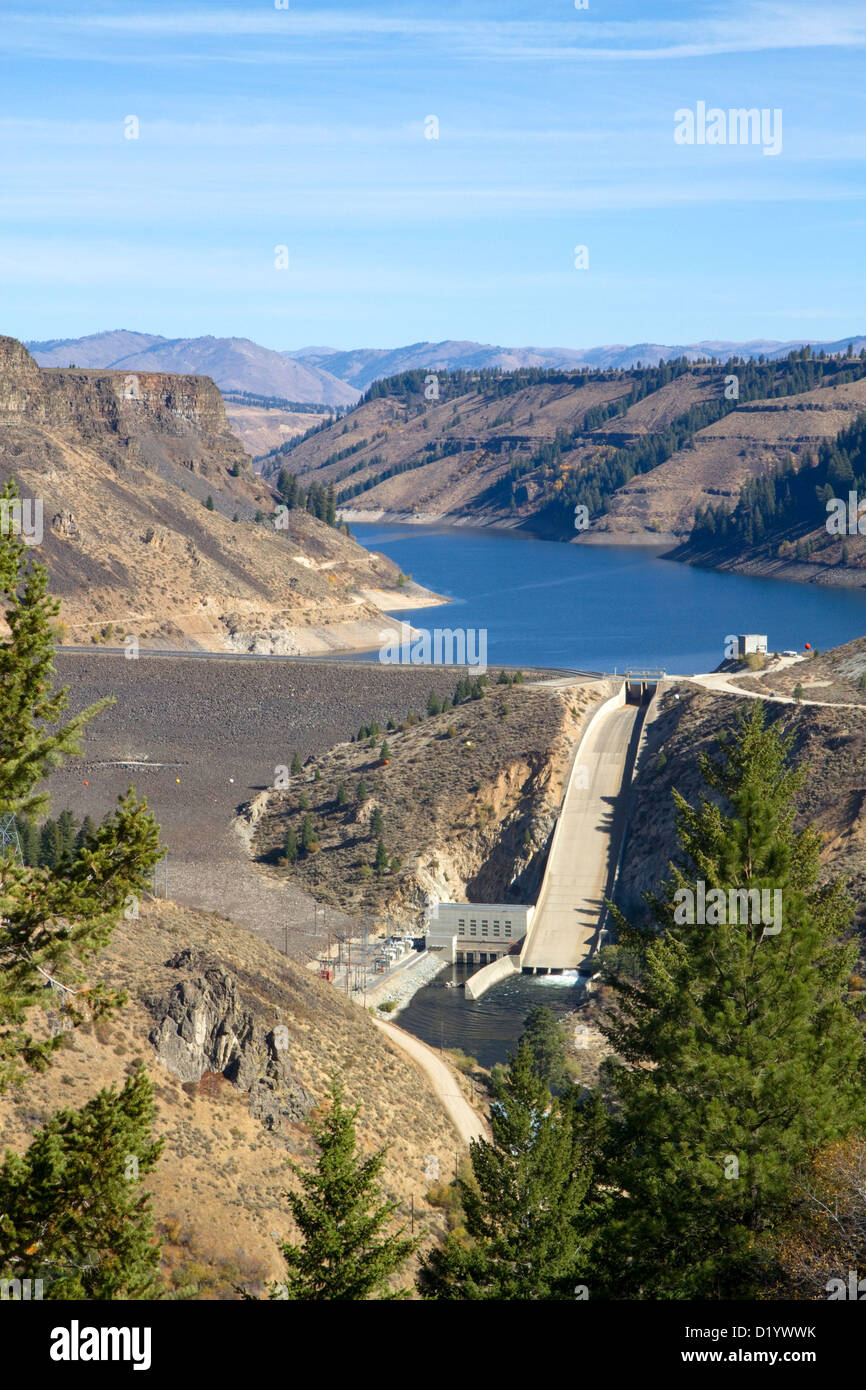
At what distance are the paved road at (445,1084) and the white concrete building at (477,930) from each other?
22.0 metres

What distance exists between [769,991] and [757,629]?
147459mm

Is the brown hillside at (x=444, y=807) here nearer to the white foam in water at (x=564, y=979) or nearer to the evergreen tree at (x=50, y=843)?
the white foam in water at (x=564, y=979)

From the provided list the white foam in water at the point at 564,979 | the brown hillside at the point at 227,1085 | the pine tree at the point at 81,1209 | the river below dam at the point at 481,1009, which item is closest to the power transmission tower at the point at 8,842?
the pine tree at the point at 81,1209

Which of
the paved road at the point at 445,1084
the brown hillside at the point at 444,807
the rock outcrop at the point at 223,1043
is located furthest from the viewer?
the brown hillside at the point at 444,807

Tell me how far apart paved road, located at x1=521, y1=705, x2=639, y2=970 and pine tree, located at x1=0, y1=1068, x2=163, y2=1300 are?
194ft

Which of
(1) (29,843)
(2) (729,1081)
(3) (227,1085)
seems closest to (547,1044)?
(3) (227,1085)

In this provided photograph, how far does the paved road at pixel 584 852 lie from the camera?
78.0 m

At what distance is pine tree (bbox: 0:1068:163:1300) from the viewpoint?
59.2 feet

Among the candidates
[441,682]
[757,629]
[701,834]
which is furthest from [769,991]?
[757,629]

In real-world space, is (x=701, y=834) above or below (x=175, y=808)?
above

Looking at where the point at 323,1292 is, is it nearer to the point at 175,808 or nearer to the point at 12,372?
the point at 175,808

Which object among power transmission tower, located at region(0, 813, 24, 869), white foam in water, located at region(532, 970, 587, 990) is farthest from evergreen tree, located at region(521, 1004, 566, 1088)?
power transmission tower, located at region(0, 813, 24, 869)

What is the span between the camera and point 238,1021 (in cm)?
4106

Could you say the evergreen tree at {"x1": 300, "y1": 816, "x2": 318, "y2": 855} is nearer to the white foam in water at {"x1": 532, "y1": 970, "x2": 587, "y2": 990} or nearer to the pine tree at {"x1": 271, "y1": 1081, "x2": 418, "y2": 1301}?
the white foam in water at {"x1": 532, "y1": 970, "x2": 587, "y2": 990}
